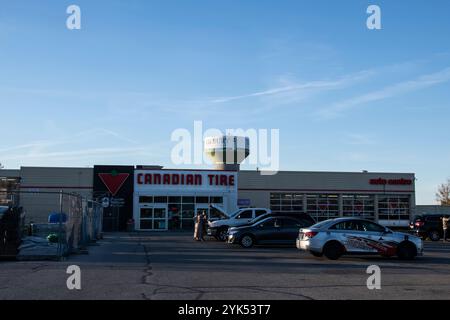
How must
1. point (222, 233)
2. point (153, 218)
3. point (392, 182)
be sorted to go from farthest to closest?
point (392, 182) < point (153, 218) < point (222, 233)

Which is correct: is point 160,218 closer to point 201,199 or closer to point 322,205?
point 201,199

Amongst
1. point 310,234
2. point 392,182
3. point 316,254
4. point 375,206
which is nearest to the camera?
point 310,234

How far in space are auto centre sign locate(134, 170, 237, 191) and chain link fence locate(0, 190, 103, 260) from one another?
1853 cm

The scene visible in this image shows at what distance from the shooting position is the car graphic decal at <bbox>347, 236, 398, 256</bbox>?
60.3ft

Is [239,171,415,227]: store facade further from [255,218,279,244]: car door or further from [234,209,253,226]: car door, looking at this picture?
[255,218,279,244]: car door

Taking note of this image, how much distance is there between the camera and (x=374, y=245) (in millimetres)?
18500

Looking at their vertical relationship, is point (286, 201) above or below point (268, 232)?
above

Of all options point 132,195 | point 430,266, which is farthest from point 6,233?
point 132,195

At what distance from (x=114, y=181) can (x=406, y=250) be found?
105 feet

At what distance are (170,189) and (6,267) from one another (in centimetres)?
3234

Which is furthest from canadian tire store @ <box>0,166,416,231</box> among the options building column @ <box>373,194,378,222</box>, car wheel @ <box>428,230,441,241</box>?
car wheel @ <box>428,230,441,241</box>

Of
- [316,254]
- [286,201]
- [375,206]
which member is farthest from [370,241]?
[375,206]

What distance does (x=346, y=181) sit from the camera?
53.2 m

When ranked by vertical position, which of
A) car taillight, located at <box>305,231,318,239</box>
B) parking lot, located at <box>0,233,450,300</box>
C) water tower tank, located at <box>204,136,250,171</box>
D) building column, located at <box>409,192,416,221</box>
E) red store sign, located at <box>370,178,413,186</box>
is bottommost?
parking lot, located at <box>0,233,450,300</box>
